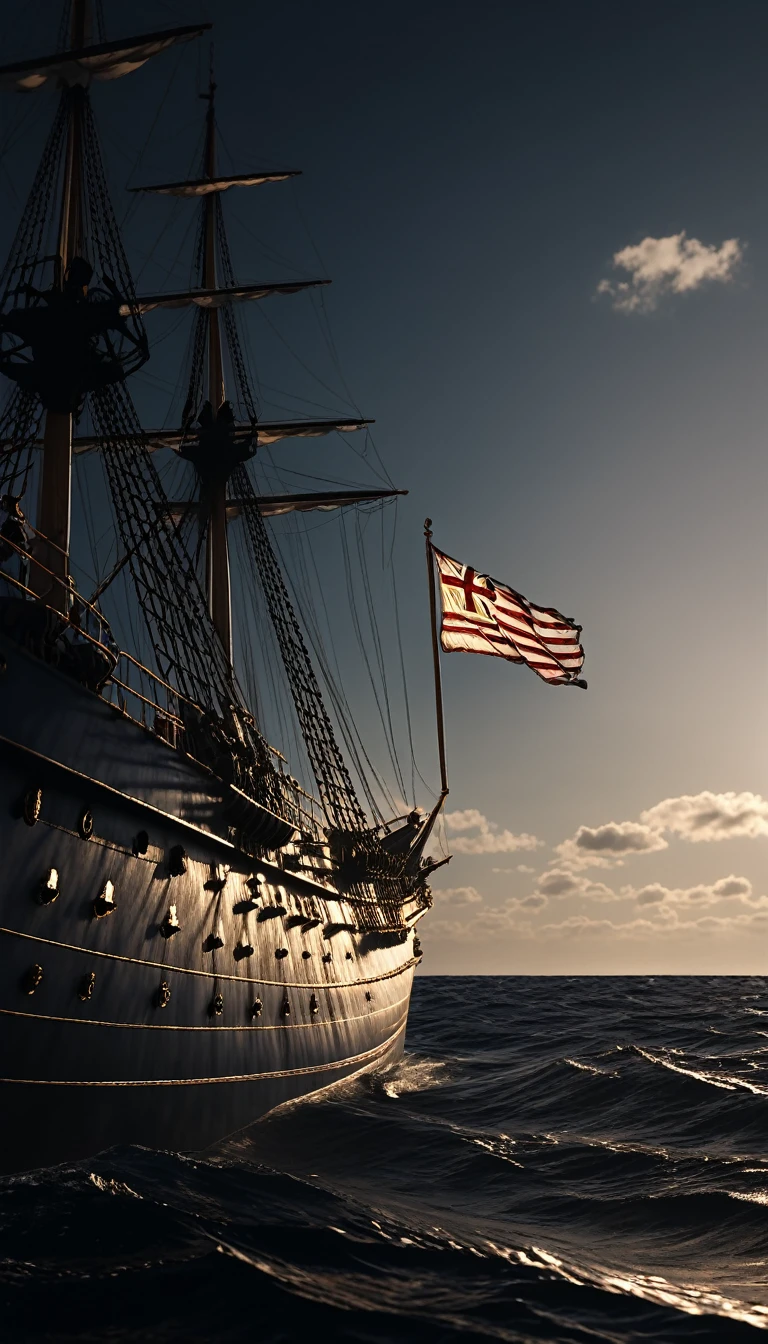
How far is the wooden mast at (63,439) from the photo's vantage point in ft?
41.4

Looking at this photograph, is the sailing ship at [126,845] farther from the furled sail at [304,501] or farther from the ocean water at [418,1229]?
the furled sail at [304,501]

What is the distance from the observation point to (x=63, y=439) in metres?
13.7

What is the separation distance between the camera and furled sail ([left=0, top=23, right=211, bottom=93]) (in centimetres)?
1548

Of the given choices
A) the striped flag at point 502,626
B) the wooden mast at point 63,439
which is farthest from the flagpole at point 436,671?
the wooden mast at point 63,439

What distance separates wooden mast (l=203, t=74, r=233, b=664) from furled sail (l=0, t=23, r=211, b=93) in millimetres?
10873

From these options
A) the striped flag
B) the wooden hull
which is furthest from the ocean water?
the striped flag

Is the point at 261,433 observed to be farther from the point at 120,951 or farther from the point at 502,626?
the point at 120,951

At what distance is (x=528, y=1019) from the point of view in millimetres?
38812

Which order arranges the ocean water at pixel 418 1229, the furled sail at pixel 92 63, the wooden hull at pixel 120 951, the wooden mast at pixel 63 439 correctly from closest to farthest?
the ocean water at pixel 418 1229, the wooden hull at pixel 120 951, the wooden mast at pixel 63 439, the furled sail at pixel 92 63

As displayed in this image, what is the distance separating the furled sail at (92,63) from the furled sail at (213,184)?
1016 centimetres

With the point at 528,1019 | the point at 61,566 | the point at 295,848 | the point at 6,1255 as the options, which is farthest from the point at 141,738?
the point at 528,1019

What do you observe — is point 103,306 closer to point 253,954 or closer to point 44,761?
point 44,761

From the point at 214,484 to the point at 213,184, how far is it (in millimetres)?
8419

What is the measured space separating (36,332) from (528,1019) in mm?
33015
